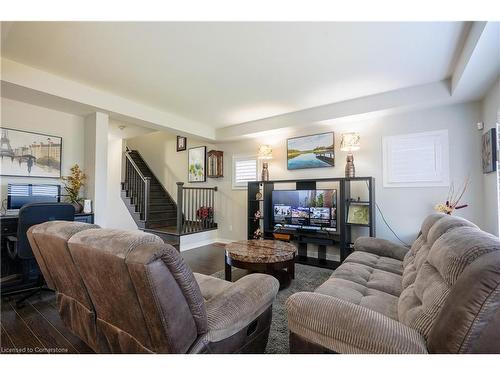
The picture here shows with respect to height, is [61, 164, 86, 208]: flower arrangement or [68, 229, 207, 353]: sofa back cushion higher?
[61, 164, 86, 208]: flower arrangement

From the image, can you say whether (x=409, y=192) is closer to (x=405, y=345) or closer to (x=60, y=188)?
(x=405, y=345)

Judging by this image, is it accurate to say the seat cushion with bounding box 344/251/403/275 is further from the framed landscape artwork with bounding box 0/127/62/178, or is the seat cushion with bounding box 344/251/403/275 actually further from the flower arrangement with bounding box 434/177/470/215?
the framed landscape artwork with bounding box 0/127/62/178

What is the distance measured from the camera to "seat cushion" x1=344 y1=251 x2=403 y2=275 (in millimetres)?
2195

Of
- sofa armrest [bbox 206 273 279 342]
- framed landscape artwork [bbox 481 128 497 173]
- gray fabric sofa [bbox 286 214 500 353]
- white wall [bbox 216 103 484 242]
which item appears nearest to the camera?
gray fabric sofa [bbox 286 214 500 353]

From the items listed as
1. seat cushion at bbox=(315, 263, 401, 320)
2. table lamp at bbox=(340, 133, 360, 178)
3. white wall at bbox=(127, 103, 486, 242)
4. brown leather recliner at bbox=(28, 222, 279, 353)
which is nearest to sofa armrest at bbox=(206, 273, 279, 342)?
brown leather recliner at bbox=(28, 222, 279, 353)

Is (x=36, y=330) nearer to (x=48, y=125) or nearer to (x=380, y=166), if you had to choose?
(x=48, y=125)

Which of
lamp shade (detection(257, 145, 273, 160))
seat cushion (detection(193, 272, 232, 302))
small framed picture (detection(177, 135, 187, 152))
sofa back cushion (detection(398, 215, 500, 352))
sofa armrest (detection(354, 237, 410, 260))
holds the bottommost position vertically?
seat cushion (detection(193, 272, 232, 302))

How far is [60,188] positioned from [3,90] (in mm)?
1359

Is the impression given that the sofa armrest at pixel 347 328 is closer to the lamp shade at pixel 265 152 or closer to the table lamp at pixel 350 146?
the table lamp at pixel 350 146

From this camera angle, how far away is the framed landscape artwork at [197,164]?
227 inches

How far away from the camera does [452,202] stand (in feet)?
10.4

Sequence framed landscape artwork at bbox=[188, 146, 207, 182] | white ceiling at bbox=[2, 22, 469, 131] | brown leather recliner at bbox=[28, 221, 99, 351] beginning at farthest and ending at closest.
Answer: framed landscape artwork at bbox=[188, 146, 207, 182], white ceiling at bbox=[2, 22, 469, 131], brown leather recliner at bbox=[28, 221, 99, 351]

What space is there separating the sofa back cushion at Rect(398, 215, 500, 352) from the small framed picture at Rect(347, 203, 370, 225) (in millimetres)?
2131

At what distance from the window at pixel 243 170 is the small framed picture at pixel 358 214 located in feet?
6.86
